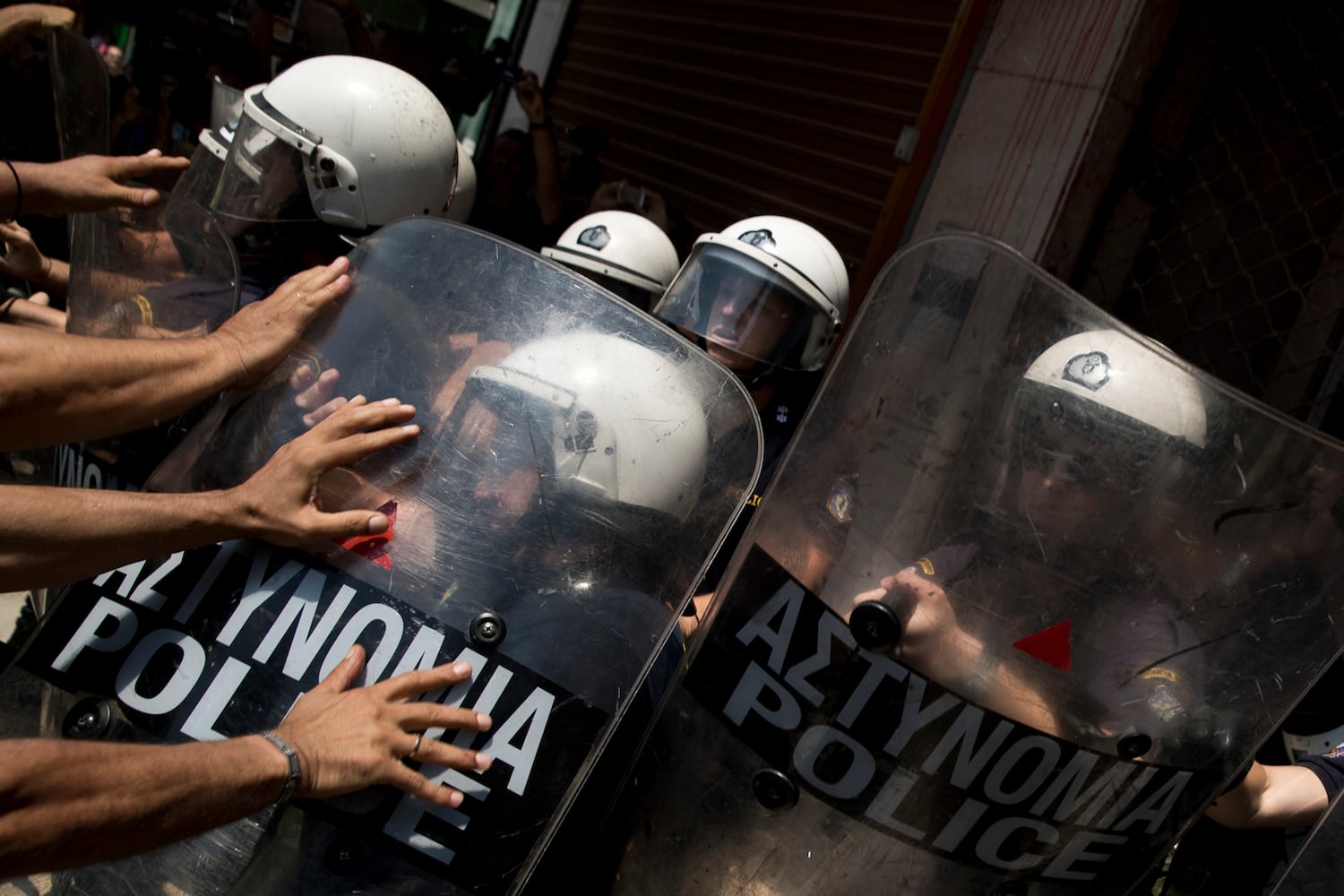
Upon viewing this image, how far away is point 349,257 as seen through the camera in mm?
1881

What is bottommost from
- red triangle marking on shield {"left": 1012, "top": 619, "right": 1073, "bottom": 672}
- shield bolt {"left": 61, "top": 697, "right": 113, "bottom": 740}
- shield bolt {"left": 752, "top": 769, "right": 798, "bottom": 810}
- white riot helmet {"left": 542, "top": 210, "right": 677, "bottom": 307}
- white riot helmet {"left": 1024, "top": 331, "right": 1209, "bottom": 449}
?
shield bolt {"left": 61, "top": 697, "right": 113, "bottom": 740}

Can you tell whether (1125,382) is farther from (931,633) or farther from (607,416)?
(607,416)

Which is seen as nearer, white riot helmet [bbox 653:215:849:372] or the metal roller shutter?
white riot helmet [bbox 653:215:849:372]

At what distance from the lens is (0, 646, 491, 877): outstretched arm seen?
1.23m

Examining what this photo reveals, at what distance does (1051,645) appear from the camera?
1551mm

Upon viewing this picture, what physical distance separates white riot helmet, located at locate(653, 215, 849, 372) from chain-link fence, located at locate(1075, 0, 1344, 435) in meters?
1.81

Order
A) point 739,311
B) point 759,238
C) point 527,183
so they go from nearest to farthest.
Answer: point 739,311
point 759,238
point 527,183

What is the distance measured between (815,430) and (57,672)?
1.29 m

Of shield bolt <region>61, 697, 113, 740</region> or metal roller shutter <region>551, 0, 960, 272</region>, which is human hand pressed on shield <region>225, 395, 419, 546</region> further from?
metal roller shutter <region>551, 0, 960, 272</region>

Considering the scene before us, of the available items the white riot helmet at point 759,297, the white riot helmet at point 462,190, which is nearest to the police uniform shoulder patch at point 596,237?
the white riot helmet at point 462,190

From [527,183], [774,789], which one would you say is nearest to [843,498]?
[774,789]

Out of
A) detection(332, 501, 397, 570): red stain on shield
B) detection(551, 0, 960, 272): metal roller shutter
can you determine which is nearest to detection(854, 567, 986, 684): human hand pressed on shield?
detection(332, 501, 397, 570): red stain on shield

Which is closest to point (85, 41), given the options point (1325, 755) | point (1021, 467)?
point (1021, 467)

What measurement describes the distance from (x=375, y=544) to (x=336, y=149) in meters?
1.64
